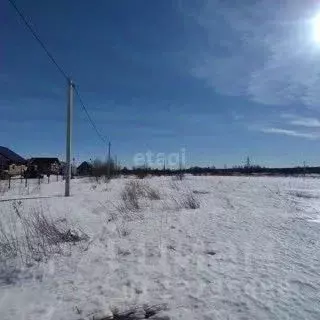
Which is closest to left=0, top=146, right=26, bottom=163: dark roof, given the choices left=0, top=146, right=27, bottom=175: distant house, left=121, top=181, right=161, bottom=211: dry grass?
left=0, top=146, right=27, bottom=175: distant house

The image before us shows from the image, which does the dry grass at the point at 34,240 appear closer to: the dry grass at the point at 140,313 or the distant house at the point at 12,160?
the dry grass at the point at 140,313

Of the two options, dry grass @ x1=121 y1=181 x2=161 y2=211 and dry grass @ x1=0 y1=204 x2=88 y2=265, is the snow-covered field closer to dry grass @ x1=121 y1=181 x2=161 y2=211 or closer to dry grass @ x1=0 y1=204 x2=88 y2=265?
dry grass @ x1=0 y1=204 x2=88 y2=265

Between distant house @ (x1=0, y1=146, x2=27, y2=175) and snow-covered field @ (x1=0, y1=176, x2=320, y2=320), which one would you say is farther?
distant house @ (x1=0, y1=146, x2=27, y2=175)

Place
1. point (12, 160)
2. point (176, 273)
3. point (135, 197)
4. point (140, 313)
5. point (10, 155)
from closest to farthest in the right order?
point (140, 313) → point (176, 273) → point (135, 197) → point (12, 160) → point (10, 155)

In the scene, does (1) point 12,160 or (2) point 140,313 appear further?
(1) point 12,160

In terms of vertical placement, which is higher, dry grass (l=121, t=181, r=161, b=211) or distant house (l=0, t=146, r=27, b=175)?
distant house (l=0, t=146, r=27, b=175)

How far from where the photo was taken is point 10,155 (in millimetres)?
75062

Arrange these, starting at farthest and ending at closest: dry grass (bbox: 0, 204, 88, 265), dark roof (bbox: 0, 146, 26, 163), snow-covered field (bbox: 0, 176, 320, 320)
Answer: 1. dark roof (bbox: 0, 146, 26, 163)
2. dry grass (bbox: 0, 204, 88, 265)
3. snow-covered field (bbox: 0, 176, 320, 320)

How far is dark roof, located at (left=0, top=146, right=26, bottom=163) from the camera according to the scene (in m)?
71.6

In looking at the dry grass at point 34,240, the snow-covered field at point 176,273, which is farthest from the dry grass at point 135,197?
the dry grass at point 34,240

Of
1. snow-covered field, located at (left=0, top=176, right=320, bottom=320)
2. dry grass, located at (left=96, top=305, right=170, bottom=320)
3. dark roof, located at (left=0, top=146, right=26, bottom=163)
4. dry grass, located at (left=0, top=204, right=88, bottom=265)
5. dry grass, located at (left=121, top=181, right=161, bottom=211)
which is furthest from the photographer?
dark roof, located at (left=0, top=146, right=26, bottom=163)

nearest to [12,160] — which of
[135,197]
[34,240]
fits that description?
[135,197]

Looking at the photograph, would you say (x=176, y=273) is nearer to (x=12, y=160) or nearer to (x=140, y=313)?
(x=140, y=313)

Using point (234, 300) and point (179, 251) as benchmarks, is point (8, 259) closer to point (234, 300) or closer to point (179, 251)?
point (179, 251)
